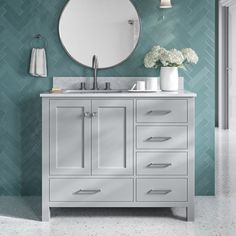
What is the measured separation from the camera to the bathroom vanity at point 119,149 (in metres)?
3.55

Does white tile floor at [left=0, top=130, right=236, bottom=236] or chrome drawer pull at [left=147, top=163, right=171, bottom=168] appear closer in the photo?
white tile floor at [left=0, top=130, right=236, bottom=236]

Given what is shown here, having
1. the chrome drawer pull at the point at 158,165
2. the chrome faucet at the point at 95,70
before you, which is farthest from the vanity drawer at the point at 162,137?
the chrome faucet at the point at 95,70

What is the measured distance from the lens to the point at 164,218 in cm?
361

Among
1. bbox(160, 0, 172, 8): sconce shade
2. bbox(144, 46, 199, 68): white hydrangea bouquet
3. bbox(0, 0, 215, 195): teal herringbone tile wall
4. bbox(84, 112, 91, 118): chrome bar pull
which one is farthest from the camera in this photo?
bbox(0, 0, 215, 195): teal herringbone tile wall

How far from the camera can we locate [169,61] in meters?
3.89

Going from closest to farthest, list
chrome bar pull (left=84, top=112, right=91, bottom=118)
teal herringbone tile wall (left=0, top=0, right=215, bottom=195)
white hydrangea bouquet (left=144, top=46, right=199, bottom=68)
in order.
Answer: chrome bar pull (left=84, top=112, right=91, bottom=118) < white hydrangea bouquet (left=144, top=46, right=199, bottom=68) < teal herringbone tile wall (left=0, top=0, right=215, bottom=195)

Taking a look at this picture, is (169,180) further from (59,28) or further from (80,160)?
(59,28)

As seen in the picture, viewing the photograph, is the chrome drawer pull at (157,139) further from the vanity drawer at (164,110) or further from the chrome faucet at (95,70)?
the chrome faucet at (95,70)

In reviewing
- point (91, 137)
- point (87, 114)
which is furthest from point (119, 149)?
→ point (87, 114)

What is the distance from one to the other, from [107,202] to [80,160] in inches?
13.2

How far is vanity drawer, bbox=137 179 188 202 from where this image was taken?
11.7 feet

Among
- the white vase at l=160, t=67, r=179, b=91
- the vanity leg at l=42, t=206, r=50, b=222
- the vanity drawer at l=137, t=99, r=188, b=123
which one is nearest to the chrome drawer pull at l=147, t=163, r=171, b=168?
the vanity drawer at l=137, t=99, r=188, b=123

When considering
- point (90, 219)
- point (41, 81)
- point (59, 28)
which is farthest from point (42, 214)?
point (59, 28)

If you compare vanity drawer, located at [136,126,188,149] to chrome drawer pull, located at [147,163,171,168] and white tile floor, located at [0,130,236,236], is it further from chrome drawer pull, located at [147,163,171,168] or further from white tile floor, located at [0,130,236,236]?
white tile floor, located at [0,130,236,236]
